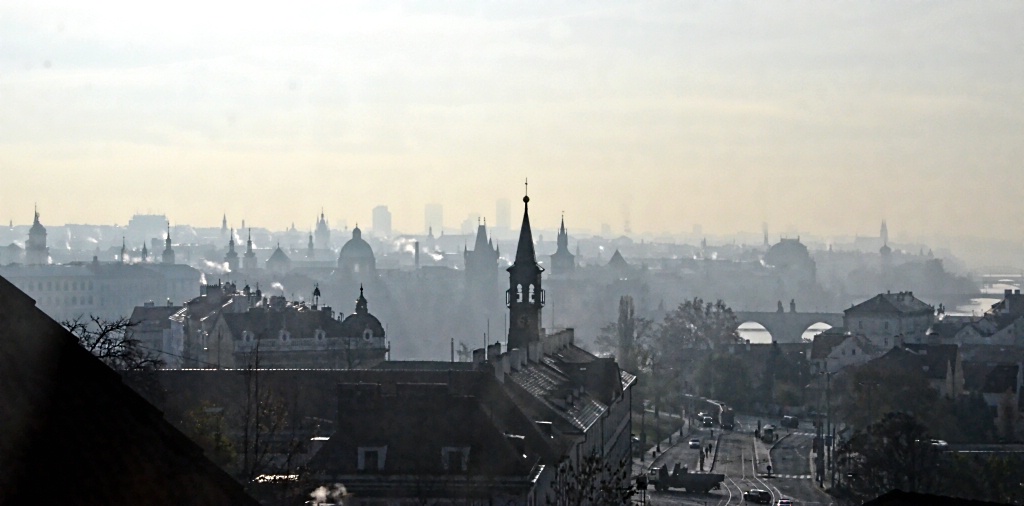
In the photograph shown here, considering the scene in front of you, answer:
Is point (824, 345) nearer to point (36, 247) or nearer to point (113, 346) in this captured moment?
point (113, 346)

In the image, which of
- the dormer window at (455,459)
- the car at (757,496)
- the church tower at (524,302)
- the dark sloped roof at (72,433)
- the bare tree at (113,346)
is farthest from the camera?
the church tower at (524,302)

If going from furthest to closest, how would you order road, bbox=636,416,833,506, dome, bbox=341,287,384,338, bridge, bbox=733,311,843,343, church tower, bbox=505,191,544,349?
bridge, bbox=733,311,843,343
dome, bbox=341,287,384,338
church tower, bbox=505,191,544,349
road, bbox=636,416,833,506

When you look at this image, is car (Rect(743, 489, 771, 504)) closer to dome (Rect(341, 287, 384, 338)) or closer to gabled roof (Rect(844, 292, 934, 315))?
dome (Rect(341, 287, 384, 338))

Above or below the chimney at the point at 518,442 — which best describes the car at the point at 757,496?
below

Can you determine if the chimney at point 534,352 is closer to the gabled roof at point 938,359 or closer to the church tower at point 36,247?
the gabled roof at point 938,359

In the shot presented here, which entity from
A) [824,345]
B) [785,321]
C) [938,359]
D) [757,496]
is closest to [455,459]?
[757,496]

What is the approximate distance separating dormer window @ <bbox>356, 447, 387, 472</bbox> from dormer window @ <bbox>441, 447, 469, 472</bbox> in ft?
3.23

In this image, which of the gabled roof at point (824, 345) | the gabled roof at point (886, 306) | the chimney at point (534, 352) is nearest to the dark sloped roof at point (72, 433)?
the chimney at point (534, 352)

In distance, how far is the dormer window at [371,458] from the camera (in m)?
29.0

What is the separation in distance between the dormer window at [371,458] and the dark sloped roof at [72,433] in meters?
21.6

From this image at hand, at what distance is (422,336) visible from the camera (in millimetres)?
158375

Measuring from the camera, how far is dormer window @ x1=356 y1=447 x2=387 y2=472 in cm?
2895

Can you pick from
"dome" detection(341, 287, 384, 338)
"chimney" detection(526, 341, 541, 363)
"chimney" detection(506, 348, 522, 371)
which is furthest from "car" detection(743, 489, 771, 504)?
"dome" detection(341, 287, 384, 338)

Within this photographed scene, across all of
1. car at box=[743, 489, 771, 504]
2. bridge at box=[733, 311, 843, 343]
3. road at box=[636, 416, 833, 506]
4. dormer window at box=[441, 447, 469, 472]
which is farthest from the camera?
bridge at box=[733, 311, 843, 343]
